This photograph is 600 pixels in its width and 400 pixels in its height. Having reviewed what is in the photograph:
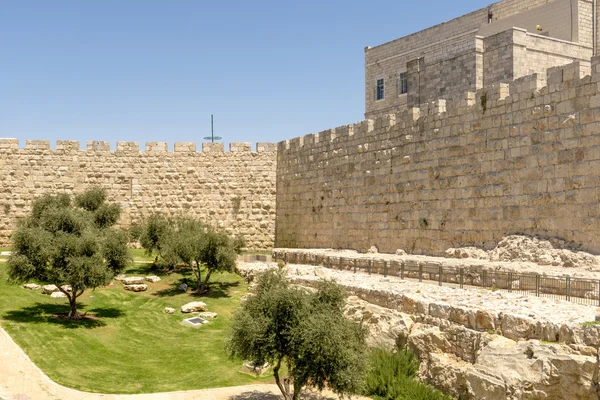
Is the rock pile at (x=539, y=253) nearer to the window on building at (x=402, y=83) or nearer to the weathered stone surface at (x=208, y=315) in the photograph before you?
the weathered stone surface at (x=208, y=315)

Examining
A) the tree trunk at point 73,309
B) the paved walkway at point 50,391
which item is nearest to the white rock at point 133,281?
the tree trunk at point 73,309

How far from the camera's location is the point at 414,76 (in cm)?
2020

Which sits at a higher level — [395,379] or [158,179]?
[158,179]

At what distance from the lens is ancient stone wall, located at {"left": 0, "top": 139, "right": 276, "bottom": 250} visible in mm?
21453

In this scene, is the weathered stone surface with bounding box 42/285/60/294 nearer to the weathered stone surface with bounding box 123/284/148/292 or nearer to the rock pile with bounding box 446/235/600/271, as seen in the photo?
the weathered stone surface with bounding box 123/284/148/292

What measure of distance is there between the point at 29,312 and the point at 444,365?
8.52 meters

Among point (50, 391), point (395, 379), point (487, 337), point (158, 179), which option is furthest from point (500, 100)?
point (158, 179)

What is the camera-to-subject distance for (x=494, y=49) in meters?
18.4

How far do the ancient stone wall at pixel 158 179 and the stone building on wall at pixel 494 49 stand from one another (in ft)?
18.5

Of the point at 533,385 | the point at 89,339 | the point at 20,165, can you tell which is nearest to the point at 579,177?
the point at 533,385

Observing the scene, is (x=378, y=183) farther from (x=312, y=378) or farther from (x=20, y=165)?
(x=20, y=165)

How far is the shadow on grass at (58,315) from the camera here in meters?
12.6

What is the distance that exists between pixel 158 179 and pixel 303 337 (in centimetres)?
1465

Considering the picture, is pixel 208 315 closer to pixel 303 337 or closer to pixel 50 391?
pixel 50 391
